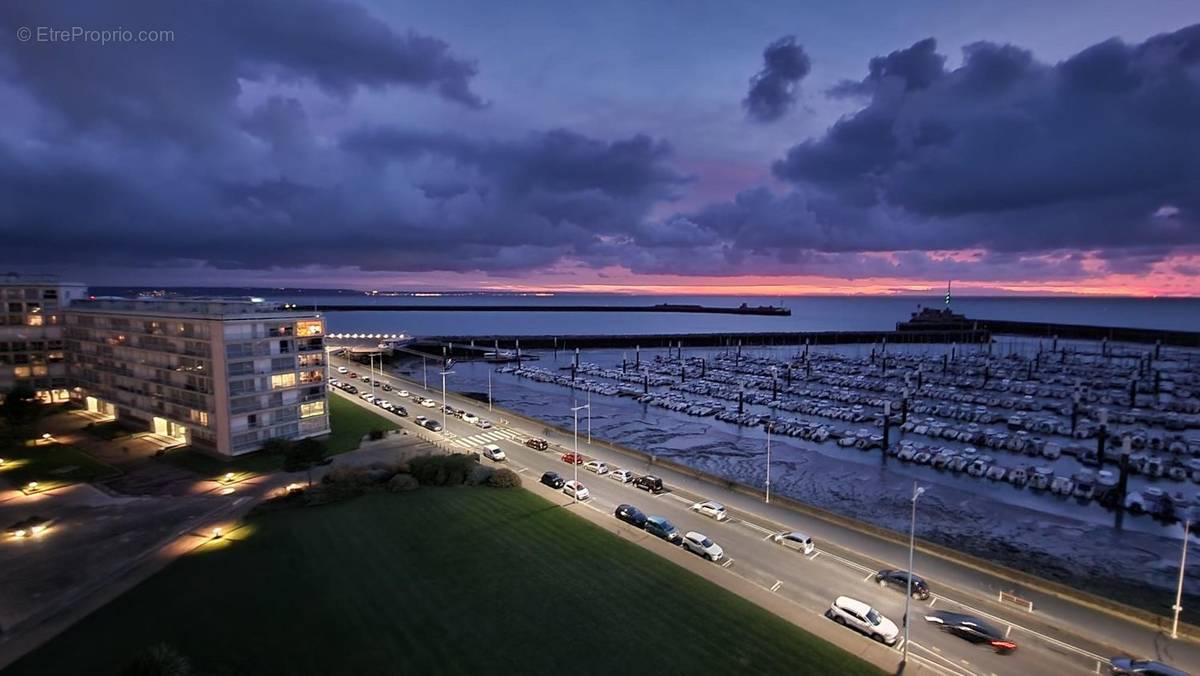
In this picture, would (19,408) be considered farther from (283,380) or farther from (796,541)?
(796,541)

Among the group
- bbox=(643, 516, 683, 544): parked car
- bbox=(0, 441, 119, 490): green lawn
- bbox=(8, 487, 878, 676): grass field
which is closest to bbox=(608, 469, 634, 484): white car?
bbox=(643, 516, 683, 544): parked car

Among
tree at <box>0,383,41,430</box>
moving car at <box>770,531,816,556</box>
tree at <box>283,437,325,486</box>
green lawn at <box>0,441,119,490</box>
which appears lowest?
moving car at <box>770,531,816,556</box>

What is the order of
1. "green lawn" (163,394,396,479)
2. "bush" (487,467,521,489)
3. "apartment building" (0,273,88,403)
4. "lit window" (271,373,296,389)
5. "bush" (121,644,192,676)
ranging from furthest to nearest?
"apartment building" (0,273,88,403), "lit window" (271,373,296,389), "green lawn" (163,394,396,479), "bush" (487,467,521,489), "bush" (121,644,192,676)

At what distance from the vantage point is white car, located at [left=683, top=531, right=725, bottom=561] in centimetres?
3534

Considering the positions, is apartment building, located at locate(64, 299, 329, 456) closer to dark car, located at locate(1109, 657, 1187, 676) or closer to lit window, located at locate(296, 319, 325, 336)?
lit window, located at locate(296, 319, 325, 336)

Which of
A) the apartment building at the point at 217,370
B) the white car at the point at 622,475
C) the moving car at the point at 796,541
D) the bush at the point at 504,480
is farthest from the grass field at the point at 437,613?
the apartment building at the point at 217,370

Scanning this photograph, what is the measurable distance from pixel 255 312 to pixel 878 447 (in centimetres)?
8037

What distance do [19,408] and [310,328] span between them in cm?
3281

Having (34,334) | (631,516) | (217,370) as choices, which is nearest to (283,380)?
(217,370)

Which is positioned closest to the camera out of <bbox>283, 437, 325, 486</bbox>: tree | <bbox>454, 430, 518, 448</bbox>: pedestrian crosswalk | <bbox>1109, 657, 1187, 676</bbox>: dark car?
<bbox>1109, 657, 1187, 676</bbox>: dark car

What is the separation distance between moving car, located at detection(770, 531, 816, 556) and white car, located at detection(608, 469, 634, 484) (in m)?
15.2

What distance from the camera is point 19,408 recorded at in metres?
62.1

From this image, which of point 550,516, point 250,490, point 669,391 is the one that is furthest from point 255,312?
point 669,391

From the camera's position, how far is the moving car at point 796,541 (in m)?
36.6
